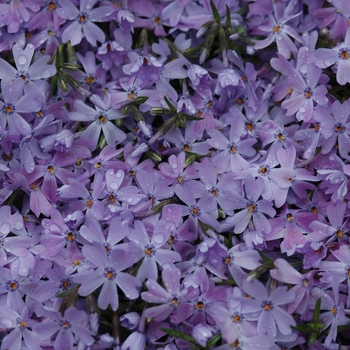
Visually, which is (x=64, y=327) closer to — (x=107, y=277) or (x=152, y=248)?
(x=107, y=277)

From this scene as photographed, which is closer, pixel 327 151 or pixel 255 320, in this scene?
pixel 255 320

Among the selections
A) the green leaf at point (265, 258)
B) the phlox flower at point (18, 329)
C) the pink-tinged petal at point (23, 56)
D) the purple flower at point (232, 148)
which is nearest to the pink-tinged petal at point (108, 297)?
the phlox flower at point (18, 329)

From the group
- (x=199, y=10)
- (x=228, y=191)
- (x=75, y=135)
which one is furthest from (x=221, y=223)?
(x=199, y=10)

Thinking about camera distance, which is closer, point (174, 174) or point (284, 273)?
point (284, 273)

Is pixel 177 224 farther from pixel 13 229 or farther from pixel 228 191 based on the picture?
pixel 13 229

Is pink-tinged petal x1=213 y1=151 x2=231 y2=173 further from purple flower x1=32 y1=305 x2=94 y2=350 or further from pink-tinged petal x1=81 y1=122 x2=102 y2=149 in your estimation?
purple flower x1=32 y1=305 x2=94 y2=350

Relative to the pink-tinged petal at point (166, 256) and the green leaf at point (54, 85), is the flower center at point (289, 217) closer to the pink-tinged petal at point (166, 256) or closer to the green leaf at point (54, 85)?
the pink-tinged petal at point (166, 256)

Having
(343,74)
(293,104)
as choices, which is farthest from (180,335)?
(343,74)
